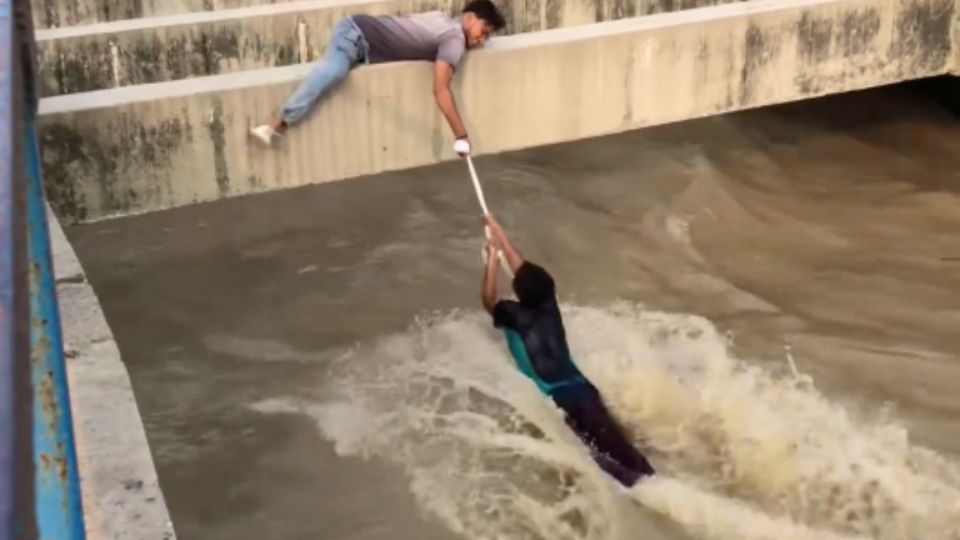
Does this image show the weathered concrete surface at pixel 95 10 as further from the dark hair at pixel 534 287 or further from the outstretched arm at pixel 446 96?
the dark hair at pixel 534 287

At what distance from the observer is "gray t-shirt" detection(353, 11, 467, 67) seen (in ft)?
18.4

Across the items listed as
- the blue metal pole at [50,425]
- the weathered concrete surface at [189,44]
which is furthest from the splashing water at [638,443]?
the weathered concrete surface at [189,44]

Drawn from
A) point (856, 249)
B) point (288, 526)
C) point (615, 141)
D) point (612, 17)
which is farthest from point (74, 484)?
point (612, 17)

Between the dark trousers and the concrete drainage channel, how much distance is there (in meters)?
1.80

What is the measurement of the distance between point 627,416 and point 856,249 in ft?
7.05

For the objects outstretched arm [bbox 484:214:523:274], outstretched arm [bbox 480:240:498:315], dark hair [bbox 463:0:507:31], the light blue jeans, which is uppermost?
dark hair [bbox 463:0:507:31]

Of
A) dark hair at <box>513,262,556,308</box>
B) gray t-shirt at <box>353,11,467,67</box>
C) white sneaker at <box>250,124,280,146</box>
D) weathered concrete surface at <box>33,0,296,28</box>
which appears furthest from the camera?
weathered concrete surface at <box>33,0,296,28</box>

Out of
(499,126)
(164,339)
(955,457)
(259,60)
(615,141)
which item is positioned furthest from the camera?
(615,141)

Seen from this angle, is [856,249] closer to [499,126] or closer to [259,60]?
[499,126]

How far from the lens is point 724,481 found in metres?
4.29

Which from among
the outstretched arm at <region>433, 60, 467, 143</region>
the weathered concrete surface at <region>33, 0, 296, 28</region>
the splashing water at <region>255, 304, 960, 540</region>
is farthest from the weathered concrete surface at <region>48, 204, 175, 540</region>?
the weathered concrete surface at <region>33, 0, 296, 28</region>

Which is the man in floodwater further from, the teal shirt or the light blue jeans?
the light blue jeans

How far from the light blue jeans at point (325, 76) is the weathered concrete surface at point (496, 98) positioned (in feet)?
0.26

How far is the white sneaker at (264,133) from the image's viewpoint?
17.4 feet
